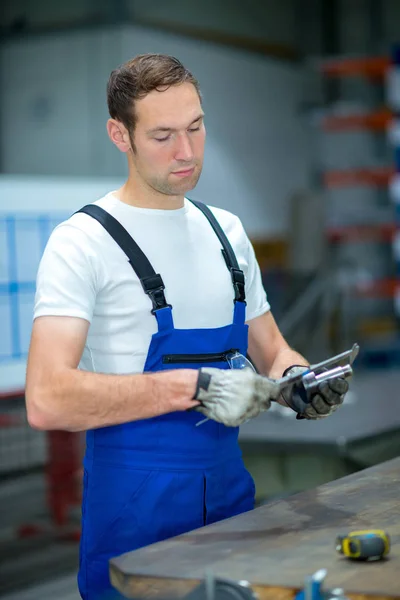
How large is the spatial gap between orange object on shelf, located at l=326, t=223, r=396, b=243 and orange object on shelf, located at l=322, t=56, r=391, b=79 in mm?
1205

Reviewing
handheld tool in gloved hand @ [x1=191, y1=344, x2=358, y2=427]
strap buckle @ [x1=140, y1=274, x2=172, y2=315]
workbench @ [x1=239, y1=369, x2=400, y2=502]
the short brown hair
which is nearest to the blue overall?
strap buckle @ [x1=140, y1=274, x2=172, y2=315]

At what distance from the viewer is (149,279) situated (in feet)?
6.77

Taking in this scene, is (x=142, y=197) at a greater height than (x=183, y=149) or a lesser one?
lesser

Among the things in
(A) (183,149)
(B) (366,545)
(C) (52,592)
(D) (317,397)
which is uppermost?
(A) (183,149)

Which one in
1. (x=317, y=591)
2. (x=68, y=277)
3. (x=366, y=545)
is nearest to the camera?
(x=317, y=591)

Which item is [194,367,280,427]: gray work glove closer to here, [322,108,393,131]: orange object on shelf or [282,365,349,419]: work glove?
[282,365,349,419]: work glove

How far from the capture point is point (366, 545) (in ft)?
5.31

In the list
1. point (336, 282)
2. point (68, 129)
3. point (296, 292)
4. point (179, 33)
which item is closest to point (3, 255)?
point (296, 292)

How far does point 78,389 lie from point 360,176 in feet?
20.2

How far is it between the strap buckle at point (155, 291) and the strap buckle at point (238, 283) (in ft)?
0.68

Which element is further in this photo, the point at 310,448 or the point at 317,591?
the point at 310,448

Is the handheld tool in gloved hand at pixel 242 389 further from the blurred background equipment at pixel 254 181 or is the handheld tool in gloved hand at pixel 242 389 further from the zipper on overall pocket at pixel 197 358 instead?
the blurred background equipment at pixel 254 181

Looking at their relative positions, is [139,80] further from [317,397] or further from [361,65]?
[361,65]

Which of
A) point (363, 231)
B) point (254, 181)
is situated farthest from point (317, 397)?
point (254, 181)
